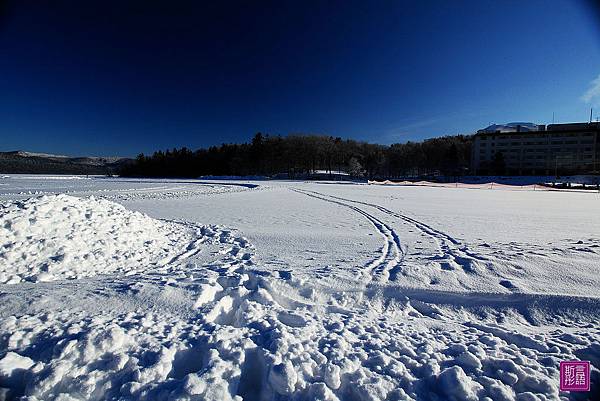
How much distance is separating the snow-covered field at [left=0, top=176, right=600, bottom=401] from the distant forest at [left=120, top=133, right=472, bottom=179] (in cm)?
7610

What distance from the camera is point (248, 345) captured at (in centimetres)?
314

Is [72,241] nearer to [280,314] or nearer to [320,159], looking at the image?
[280,314]

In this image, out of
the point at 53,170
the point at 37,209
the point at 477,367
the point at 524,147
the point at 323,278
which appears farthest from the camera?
the point at 53,170

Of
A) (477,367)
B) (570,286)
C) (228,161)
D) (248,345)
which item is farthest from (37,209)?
(228,161)

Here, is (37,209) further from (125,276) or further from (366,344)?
(366,344)

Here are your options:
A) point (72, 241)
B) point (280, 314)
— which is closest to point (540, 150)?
point (280, 314)

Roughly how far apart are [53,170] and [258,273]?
163458 millimetres

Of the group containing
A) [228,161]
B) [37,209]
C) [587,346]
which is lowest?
[587,346]

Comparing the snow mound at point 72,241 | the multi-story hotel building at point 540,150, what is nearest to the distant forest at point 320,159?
the multi-story hotel building at point 540,150

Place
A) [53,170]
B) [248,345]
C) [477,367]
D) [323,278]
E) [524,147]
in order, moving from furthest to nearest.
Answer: [53,170] < [524,147] < [323,278] < [248,345] < [477,367]

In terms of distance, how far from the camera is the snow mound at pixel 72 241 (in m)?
5.19

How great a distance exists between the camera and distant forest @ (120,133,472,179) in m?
86.2

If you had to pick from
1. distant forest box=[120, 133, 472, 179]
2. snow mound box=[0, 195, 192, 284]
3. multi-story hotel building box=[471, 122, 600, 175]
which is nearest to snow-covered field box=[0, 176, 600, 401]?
snow mound box=[0, 195, 192, 284]

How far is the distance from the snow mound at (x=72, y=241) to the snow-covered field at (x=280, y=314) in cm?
4
